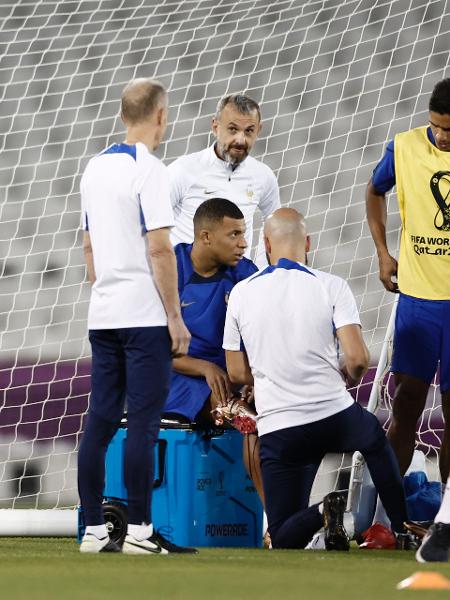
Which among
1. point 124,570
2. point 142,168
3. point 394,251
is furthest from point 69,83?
point 124,570

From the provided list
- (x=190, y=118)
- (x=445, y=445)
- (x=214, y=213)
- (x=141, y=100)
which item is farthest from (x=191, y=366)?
(x=190, y=118)

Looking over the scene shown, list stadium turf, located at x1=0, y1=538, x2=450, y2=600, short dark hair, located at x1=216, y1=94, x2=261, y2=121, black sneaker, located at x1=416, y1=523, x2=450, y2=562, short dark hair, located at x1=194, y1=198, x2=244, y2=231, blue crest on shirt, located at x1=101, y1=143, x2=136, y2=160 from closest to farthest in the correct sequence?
stadium turf, located at x1=0, y1=538, x2=450, y2=600 → black sneaker, located at x1=416, y1=523, x2=450, y2=562 → blue crest on shirt, located at x1=101, y1=143, x2=136, y2=160 → short dark hair, located at x1=194, y1=198, x2=244, y2=231 → short dark hair, located at x1=216, y1=94, x2=261, y2=121

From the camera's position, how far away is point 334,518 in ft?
11.1

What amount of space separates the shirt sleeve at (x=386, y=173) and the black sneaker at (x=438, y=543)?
54.5 inches

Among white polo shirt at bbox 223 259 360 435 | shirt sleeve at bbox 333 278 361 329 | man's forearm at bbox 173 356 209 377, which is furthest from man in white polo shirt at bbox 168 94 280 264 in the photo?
shirt sleeve at bbox 333 278 361 329

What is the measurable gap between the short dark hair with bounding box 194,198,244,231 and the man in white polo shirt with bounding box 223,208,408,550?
0.32 m

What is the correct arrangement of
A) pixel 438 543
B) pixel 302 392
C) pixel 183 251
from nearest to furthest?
pixel 438 543
pixel 302 392
pixel 183 251

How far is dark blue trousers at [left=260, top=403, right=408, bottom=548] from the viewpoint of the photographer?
354cm

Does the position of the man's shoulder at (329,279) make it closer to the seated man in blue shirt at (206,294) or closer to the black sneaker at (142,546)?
the seated man in blue shirt at (206,294)

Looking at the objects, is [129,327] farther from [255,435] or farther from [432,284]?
[432,284]

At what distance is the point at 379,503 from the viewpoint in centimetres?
417

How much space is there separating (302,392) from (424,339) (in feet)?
1.62

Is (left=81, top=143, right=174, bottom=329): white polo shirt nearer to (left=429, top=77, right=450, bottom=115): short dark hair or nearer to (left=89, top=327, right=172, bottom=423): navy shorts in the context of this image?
(left=89, top=327, right=172, bottom=423): navy shorts

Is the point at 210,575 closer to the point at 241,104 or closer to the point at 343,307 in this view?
the point at 343,307
